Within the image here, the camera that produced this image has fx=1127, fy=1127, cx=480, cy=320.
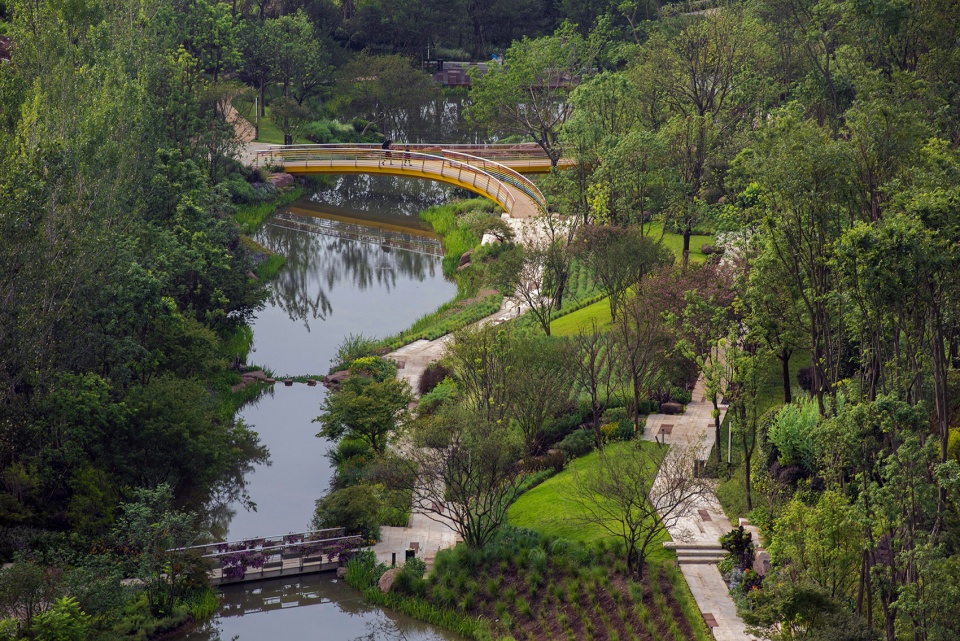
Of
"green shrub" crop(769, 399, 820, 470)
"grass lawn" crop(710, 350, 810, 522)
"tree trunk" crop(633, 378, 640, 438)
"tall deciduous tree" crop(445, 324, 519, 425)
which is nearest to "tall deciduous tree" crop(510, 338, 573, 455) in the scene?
"tall deciduous tree" crop(445, 324, 519, 425)

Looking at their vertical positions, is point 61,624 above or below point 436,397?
below

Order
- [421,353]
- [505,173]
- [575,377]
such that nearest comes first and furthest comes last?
[575,377] < [421,353] < [505,173]

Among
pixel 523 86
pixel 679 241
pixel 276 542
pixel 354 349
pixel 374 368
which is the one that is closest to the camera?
pixel 276 542

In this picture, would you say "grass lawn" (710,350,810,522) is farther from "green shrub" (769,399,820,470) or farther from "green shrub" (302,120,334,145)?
"green shrub" (302,120,334,145)

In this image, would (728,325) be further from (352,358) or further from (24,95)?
(24,95)

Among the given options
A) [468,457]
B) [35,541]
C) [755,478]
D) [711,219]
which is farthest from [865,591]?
[711,219]

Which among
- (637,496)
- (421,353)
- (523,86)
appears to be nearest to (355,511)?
(637,496)

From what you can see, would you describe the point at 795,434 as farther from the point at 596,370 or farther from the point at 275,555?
the point at 275,555
